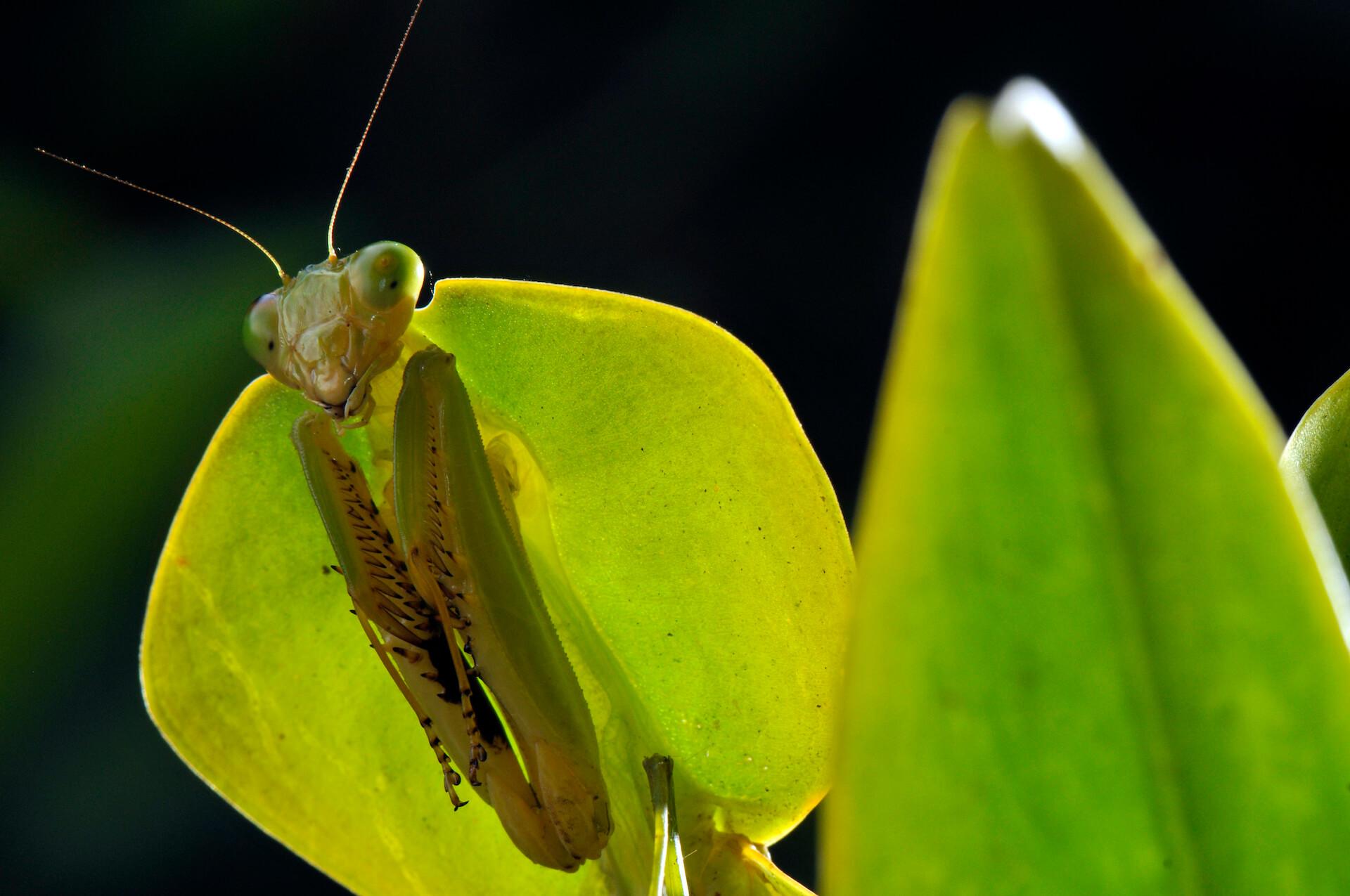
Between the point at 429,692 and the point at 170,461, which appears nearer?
the point at 429,692

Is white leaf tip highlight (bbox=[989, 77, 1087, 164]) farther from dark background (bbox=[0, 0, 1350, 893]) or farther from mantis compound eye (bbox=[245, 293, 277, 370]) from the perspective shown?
dark background (bbox=[0, 0, 1350, 893])

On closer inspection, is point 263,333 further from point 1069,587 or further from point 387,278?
point 1069,587

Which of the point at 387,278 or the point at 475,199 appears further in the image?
the point at 475,199

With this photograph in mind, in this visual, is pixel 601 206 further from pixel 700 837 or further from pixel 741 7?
pixel 700 837

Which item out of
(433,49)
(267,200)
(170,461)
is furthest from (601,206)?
(170,461)

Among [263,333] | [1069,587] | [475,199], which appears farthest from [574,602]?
[475,199]

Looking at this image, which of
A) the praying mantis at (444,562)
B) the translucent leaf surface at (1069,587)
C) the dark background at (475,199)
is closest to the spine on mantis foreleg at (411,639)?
the praying mantis at (444,562)
